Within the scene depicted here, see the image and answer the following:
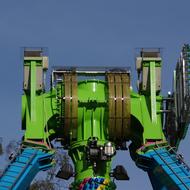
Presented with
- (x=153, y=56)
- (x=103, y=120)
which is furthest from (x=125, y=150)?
(x=153, y=56)

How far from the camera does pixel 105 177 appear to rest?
22.5 metres

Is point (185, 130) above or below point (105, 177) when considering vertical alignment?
Answer: above

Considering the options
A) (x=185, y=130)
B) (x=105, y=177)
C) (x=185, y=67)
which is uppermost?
(x=185, y=67)

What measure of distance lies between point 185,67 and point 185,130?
2.11 meters

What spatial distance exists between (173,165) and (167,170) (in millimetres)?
308

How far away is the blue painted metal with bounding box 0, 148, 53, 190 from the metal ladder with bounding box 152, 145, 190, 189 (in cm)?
346

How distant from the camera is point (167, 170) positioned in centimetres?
2162

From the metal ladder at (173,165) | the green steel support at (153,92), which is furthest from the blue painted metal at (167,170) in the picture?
the green steel support at (153,92)

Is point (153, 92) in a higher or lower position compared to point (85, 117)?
higher

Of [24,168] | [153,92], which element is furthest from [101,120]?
[24,168]

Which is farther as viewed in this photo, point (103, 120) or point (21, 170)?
point (103, 120)

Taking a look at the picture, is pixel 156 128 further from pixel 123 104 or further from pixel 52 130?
pixel 52 130

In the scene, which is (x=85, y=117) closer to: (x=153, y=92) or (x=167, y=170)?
(x=153, y=92)

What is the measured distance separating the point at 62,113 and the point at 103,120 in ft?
4.51
